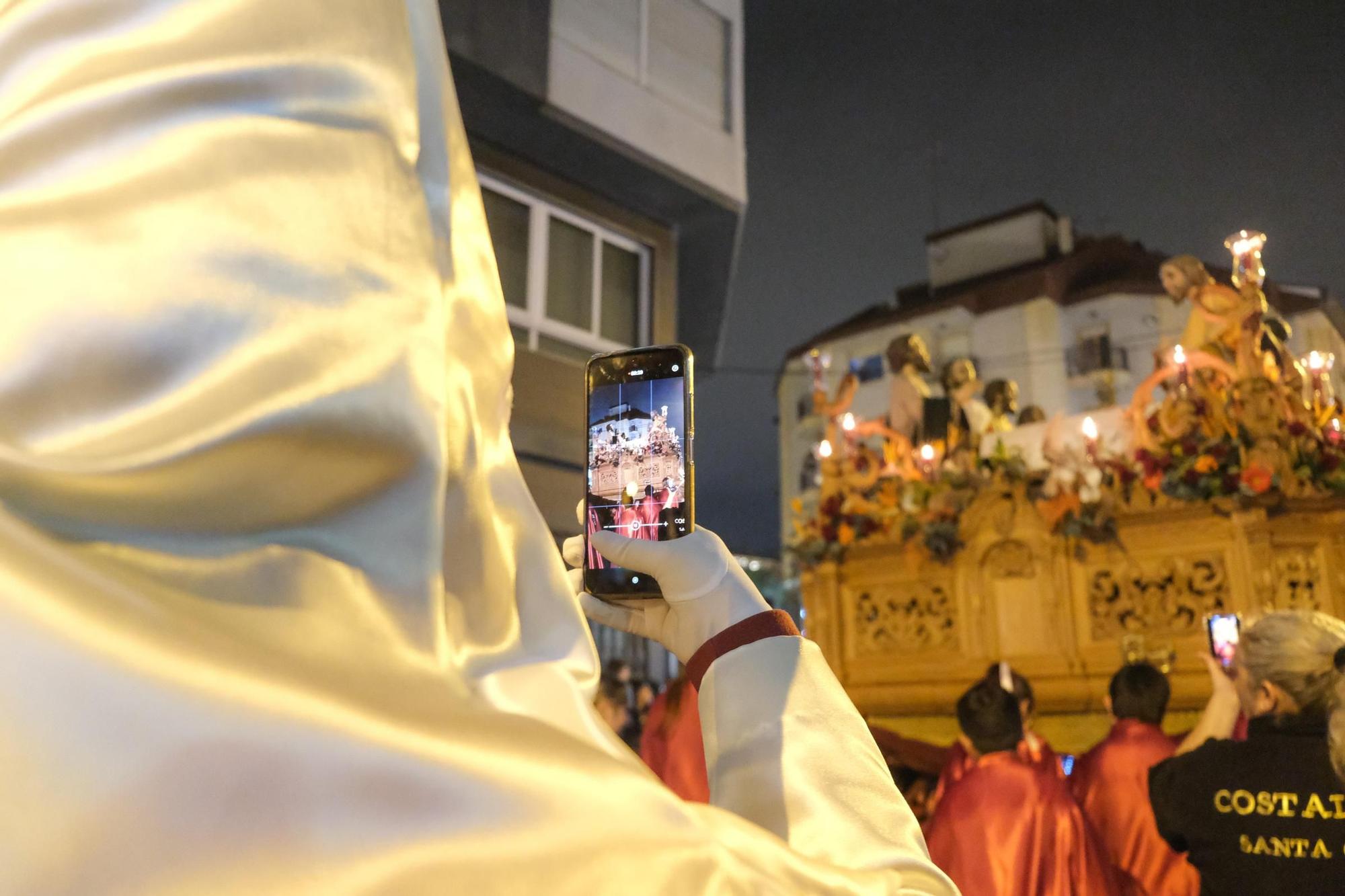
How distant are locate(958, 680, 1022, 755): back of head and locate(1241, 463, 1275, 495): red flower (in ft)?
6.52

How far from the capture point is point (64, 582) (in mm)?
568

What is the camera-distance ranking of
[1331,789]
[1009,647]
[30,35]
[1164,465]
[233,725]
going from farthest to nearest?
[1009,647]
[1164,465]
[1331,789]
[30,35]
[233,725]

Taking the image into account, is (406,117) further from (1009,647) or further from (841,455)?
(841,455)

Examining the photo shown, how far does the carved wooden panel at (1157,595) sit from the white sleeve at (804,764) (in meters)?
4.83

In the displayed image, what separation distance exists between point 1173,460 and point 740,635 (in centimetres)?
490

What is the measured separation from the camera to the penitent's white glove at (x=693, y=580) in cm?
105

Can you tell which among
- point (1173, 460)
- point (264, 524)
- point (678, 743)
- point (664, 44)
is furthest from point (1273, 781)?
point (664, 44)

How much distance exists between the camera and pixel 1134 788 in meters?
3.86

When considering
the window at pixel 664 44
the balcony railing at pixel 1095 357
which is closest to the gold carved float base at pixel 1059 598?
the window at pixel 664 44

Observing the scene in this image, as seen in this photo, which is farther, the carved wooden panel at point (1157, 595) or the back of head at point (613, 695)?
the back of head at point (613, 695)

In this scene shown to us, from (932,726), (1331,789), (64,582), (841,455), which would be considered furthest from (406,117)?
(841,455)

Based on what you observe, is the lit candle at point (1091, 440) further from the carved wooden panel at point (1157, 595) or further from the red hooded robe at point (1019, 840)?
the red hooded robe at point (1019, 840)

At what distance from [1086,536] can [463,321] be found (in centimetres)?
538

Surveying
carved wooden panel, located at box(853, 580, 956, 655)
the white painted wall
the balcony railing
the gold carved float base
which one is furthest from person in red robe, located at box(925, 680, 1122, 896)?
the balcony railing
